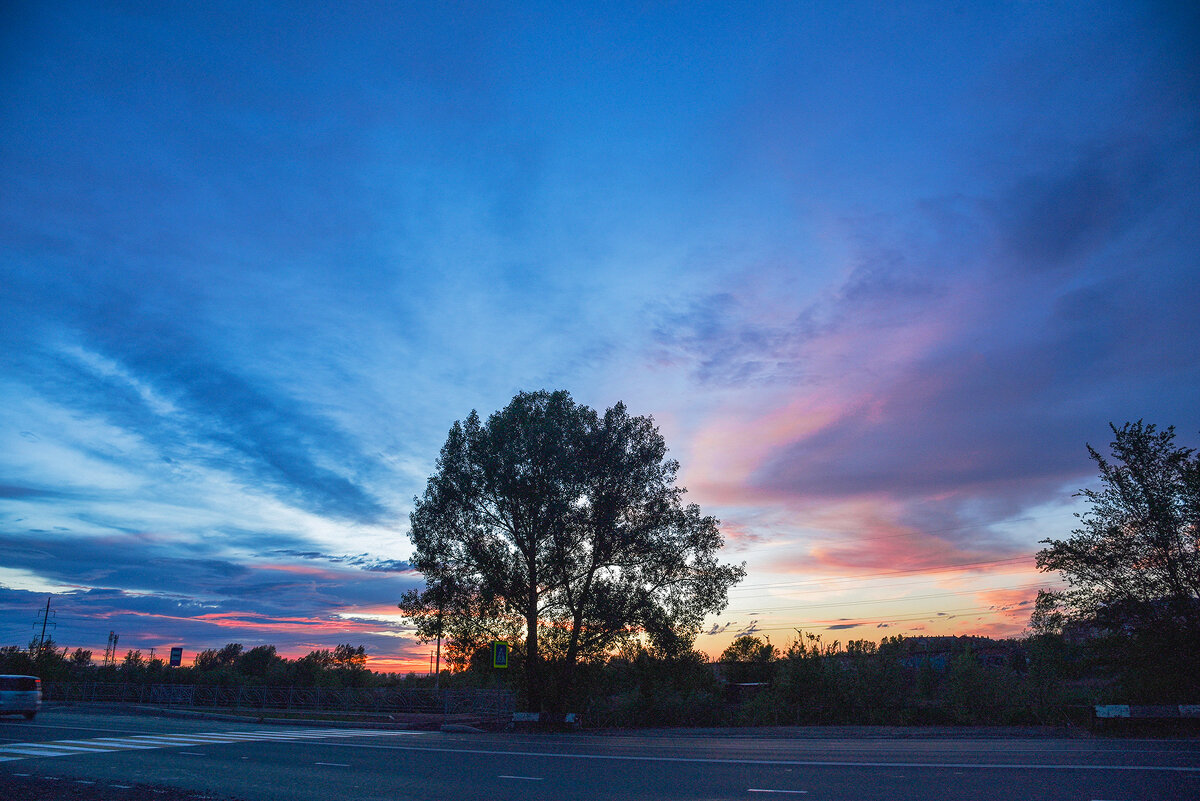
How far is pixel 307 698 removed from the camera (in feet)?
149

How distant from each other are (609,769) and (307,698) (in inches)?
1558

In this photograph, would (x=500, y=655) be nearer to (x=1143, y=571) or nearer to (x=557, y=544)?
(x=557, y=544)

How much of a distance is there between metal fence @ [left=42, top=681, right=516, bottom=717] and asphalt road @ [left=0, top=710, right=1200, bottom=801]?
1928cm

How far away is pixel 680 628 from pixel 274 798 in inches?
897

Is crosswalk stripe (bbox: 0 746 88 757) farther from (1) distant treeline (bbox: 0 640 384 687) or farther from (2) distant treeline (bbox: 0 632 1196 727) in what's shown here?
(1) distant treeline (bbox: 0 640 384 687)

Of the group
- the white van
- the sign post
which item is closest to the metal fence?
the sign post

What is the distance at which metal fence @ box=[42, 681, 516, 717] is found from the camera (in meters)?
39.4

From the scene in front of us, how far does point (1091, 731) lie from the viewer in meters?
21.8

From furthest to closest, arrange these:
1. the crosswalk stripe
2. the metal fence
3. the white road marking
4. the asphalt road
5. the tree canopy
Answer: the metal fence → the tree canopy → the white road marking → the crosswalk stripe → the asphalt road

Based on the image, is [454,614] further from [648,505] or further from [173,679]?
[173,679]

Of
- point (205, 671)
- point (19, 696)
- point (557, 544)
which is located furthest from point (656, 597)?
point (205, 671)

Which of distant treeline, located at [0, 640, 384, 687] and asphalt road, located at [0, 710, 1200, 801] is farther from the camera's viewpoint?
distant treeline, located at [0, 640, 384, 687]

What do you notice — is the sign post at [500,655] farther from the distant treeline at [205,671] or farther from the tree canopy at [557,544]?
the distant treeline at [205,671]

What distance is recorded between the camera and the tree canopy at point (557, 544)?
31.5m
